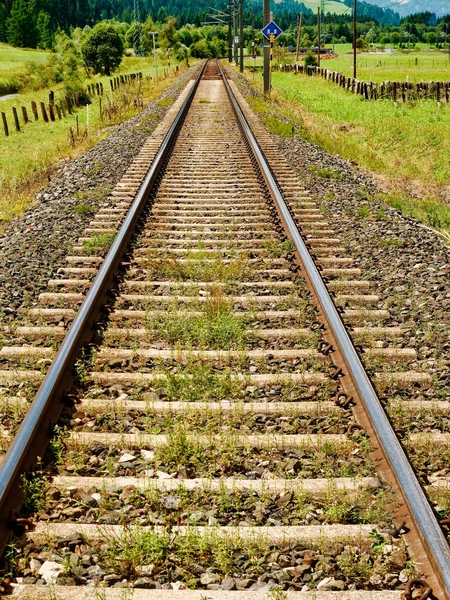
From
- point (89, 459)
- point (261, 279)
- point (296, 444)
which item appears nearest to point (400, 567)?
point (296, 444)

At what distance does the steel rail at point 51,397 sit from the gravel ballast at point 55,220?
2.13 feet

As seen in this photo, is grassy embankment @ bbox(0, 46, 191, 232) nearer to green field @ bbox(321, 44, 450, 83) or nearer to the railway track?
the railway track

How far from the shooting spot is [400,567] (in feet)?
9.08

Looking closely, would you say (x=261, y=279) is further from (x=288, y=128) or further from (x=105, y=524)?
(x=288, y=128)

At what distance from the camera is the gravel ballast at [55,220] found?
617 centimetres

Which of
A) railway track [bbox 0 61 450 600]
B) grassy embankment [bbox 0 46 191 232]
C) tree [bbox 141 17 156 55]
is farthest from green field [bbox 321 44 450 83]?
railway track [bbox 0 61 450 600]

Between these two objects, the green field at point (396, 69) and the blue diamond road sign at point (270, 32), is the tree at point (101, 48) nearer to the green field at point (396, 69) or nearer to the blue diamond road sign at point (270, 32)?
the green field at point (396, 69)

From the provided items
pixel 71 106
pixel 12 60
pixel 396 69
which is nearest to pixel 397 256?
pixel 71 106

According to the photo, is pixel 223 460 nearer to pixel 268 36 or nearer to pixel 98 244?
pixel 98 244

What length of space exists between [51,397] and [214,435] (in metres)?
0.96

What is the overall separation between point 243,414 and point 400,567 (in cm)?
140

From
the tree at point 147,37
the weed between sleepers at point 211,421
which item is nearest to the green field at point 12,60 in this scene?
the tree at point 147,37

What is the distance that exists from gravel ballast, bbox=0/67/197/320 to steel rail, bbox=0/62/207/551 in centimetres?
65

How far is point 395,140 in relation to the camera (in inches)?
648
